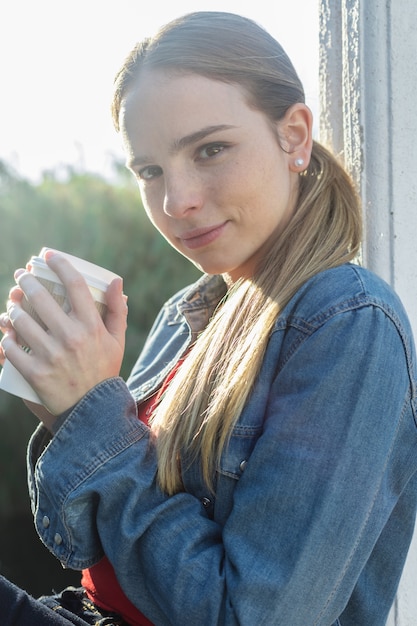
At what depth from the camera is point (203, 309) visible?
1.95 m

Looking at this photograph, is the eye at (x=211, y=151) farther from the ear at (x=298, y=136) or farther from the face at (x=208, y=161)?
the ear at (x=298, y=136)

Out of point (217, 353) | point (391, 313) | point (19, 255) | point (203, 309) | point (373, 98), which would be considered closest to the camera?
point (391, 313)

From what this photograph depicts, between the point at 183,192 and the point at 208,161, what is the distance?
0.08 meters

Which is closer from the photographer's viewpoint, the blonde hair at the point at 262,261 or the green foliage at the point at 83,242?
the blonde hair at the point at 262,261

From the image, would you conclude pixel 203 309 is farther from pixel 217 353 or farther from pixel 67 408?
pixel 67 408

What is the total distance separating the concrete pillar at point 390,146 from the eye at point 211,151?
0.40 metres

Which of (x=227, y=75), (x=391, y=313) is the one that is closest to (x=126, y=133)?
(x=227, y=75)

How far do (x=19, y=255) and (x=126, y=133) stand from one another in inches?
95.0

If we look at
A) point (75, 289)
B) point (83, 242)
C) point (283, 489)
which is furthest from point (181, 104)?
point (83, 242)

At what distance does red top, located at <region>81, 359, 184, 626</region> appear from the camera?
1493 millimetres

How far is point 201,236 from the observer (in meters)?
1.56

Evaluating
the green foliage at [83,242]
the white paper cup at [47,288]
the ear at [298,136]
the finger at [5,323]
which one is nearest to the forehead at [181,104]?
the ear at [298,136]

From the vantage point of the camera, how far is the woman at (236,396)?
1218 millimetres

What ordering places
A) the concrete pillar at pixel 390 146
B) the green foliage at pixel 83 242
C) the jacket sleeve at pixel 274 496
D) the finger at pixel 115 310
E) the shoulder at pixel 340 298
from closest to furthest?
1. the jacket sleeve at pixel 274 496
2. the shoulder at pixel 340 298
3. the finger at pixel 115 310
4. the concrete pillar at pixel 390 146
5. the green foliage at pixel 83 242
